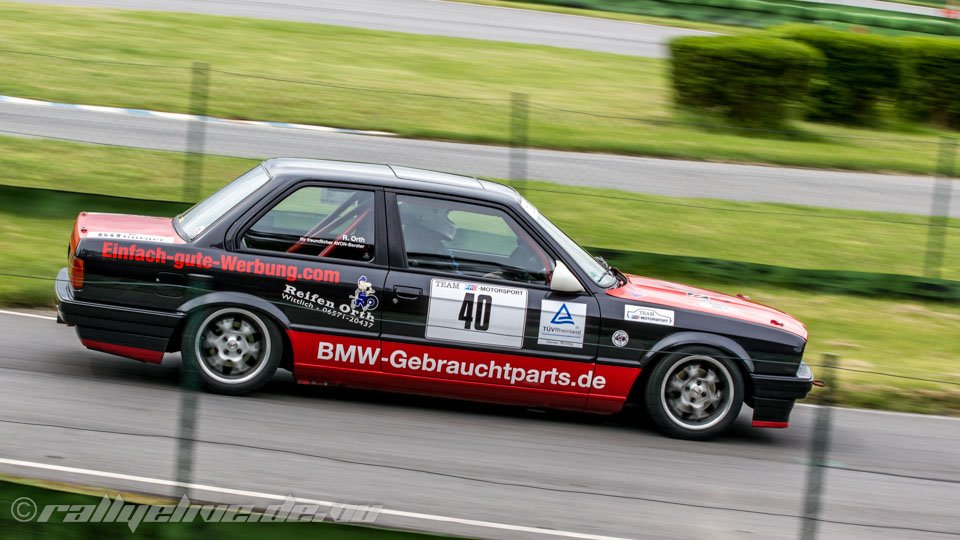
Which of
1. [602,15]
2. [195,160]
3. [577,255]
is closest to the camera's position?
[577,255]

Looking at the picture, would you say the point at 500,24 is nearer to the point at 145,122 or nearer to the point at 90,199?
the point at 145,122

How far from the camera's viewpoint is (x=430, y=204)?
7262mm

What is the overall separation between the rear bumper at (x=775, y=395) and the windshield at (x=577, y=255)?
3.89 feet

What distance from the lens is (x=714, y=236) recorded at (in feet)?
A: 41.0

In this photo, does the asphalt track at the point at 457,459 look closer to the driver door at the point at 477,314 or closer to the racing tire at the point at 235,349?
the racing tire at the point at 235,349

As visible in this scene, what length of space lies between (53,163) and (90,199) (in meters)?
1.45

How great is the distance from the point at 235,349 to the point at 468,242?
5.33ft

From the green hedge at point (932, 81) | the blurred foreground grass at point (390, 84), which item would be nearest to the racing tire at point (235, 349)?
the blurred foreground grass at point (390, 84)

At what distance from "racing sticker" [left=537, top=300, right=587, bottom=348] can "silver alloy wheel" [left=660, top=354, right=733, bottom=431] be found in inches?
26.8

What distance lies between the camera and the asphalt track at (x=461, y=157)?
1255 cm

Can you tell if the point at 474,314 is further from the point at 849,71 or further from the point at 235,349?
the point at 849,71

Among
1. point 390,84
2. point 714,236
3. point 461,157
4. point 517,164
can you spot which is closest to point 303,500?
point 517,164

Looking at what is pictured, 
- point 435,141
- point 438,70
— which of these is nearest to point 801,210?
point 435,141

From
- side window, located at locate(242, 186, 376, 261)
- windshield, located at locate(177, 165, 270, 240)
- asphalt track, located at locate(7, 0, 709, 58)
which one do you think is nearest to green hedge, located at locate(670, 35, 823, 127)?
asphalt track, located at locate(7, 0, 709, 58)
